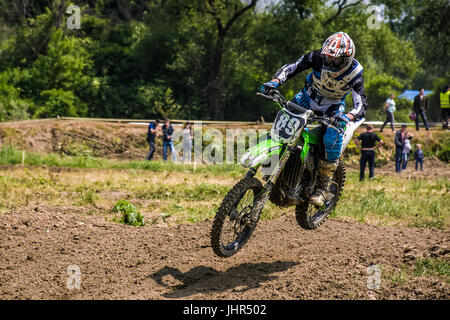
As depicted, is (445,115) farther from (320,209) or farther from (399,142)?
(320,209)

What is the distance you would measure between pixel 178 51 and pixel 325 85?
3272 centimetres

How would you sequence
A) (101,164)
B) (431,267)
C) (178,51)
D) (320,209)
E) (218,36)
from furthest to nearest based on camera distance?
(178,51), (218,36), (101,164), (320,209), (431,267)

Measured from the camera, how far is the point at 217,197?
12.7 meters

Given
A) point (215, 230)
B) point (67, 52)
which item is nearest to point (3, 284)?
point (215, 230)

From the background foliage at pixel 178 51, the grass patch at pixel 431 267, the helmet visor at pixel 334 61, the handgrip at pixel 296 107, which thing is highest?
the background foliage at pixel 178 51

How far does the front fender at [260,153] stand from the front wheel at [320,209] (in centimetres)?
131

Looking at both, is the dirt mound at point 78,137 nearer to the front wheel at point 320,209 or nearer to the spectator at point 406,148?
the spectator at point 406,148

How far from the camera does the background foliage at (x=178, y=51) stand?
3450 centimetres

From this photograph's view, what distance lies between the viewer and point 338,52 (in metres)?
6.28

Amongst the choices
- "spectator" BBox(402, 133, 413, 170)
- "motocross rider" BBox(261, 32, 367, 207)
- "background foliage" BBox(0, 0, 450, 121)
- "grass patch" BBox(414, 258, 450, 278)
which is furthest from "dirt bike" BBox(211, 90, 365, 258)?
"background foliage" BBox(0, 0, 450, 121)

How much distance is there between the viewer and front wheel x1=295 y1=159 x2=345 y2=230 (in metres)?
7.36

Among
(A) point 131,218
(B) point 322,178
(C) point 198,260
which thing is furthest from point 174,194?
(B) point 322,178

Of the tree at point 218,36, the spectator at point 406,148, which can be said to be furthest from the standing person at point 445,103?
the tree at point 218,36

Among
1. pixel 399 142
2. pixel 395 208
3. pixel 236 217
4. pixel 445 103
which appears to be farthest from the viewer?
pixel 445 103
